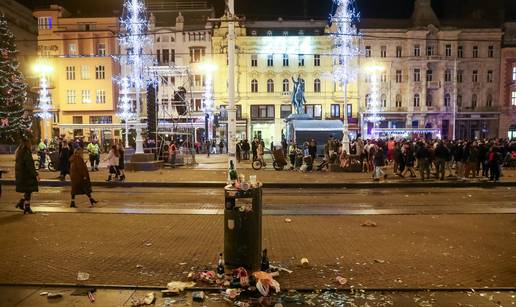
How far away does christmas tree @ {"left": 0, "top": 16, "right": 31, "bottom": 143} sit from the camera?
43219 mm

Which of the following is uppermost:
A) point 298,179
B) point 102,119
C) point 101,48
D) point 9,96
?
point 101,48

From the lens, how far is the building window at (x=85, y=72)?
58344 mm

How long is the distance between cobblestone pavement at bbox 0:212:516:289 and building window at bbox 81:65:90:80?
51.1 meters

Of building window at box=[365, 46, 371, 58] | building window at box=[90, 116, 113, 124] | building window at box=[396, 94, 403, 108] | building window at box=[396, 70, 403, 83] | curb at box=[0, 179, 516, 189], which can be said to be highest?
building window at box=[365, 46, 371, 58]

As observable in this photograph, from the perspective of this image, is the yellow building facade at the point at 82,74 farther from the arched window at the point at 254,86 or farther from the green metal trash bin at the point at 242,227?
the green metal trash bin at the point at 242,227

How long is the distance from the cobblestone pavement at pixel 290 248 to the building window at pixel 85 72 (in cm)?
5115

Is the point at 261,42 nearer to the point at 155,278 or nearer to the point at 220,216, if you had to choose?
the point at 220,216

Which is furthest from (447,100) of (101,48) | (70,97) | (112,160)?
(112,160)

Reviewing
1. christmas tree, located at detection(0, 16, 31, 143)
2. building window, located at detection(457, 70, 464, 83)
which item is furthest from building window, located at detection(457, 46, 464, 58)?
christmas tree, located at detection(0, 16, 31, 143)

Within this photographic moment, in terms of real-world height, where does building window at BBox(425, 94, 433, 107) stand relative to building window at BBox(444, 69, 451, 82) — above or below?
below

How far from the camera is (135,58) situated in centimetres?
2700

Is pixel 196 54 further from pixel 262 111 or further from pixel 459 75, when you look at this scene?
pixel 459 75

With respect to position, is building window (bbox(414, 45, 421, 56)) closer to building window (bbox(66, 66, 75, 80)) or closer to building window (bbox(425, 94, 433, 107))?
building window (bbox(425, 94, 433, 107))

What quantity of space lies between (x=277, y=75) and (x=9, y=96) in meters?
30.3
